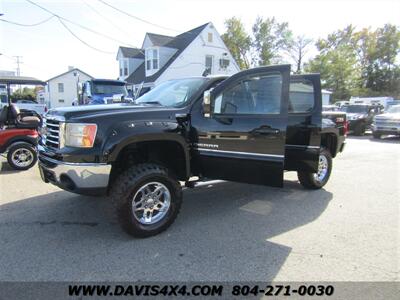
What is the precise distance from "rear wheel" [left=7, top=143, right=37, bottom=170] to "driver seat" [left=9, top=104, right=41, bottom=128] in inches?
21.5

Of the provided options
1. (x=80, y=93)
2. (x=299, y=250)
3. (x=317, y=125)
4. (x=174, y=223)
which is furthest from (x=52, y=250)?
(x=80, y=93)

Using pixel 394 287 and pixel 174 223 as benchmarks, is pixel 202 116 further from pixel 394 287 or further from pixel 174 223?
pixel 394 287

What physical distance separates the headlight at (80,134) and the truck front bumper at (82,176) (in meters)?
0.23

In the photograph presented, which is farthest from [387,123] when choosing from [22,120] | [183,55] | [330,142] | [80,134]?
[183,55]

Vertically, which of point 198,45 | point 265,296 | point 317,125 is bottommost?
point 265,296

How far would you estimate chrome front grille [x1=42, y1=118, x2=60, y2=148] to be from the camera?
3.60 meters

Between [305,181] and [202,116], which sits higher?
[202,116]

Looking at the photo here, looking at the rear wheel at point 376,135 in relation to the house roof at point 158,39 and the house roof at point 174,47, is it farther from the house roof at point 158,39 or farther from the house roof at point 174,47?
the house roof at point 158,39

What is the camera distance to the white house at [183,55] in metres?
25.0

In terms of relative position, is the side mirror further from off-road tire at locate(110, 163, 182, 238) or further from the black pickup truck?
off-road tire at locate(110, 163, 182, 238)

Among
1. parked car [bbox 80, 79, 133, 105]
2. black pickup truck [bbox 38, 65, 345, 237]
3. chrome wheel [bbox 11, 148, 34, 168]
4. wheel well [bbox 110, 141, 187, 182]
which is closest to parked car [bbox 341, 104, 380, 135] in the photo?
parked car [bbox 80, 79, 133, 105]

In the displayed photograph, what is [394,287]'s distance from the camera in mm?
2785

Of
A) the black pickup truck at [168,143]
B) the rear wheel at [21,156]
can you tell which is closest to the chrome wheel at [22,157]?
the rear wheel at [21,156]

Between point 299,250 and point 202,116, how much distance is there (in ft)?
6.55
